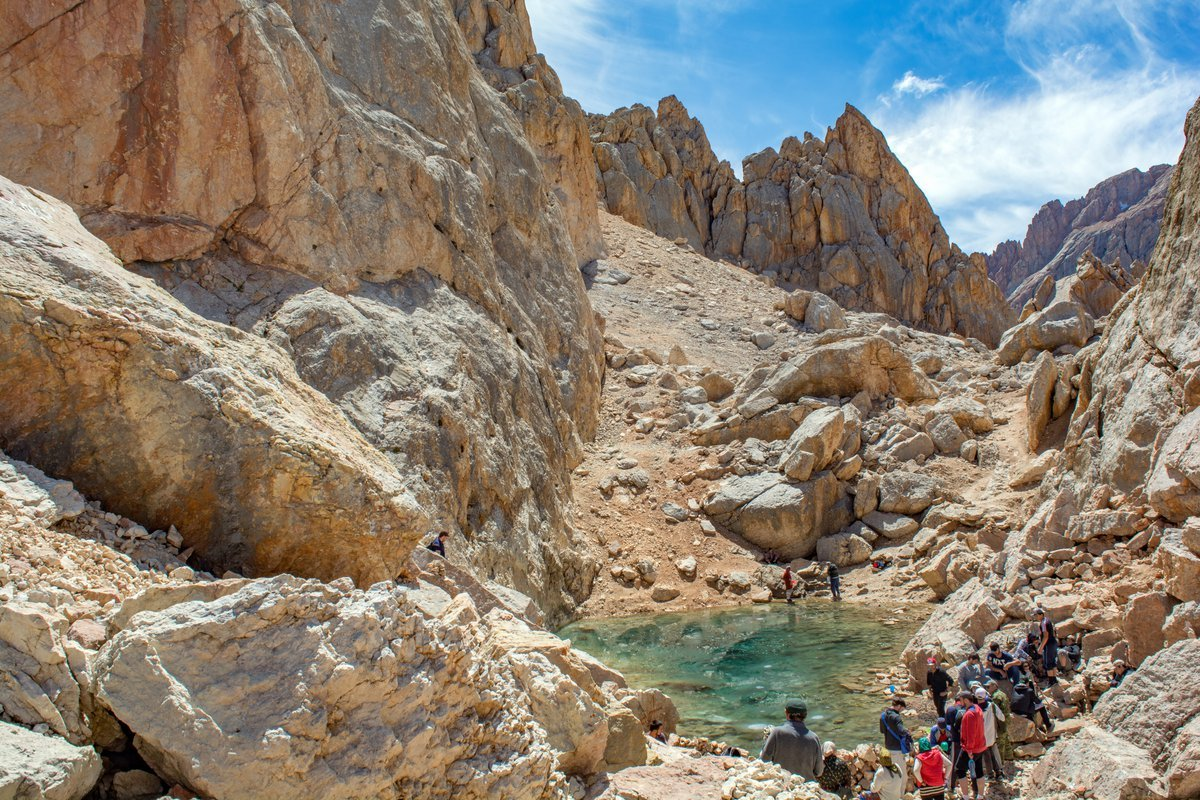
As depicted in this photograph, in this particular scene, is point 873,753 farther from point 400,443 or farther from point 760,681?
point 400,443

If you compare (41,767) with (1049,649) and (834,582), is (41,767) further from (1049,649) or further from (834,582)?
(834,582)

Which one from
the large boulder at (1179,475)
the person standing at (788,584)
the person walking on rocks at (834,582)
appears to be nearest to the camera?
the large boulder at (1179,475)

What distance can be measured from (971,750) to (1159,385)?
8.74 meters

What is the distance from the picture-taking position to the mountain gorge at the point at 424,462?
15.3 ft

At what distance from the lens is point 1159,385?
13.8m

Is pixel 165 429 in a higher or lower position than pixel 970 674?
higher

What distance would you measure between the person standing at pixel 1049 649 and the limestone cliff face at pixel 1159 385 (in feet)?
8.92

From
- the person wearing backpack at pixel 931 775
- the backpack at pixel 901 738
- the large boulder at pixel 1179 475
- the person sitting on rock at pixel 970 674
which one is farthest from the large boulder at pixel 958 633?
the person wearing backpack at pixel 931 775

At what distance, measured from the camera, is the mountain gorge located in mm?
4656

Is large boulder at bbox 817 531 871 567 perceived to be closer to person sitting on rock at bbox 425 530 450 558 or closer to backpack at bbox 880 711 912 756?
person sitting on rock at bbox 425 530 450 558

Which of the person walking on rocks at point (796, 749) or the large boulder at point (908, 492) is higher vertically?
the large boulder at point (908, 492)

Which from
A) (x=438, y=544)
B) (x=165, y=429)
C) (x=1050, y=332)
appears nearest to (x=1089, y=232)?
(x=1050, y=332)

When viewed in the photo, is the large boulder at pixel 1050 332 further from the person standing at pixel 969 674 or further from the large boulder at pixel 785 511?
the person standing at pixel 969 674

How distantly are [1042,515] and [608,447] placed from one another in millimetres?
16281
